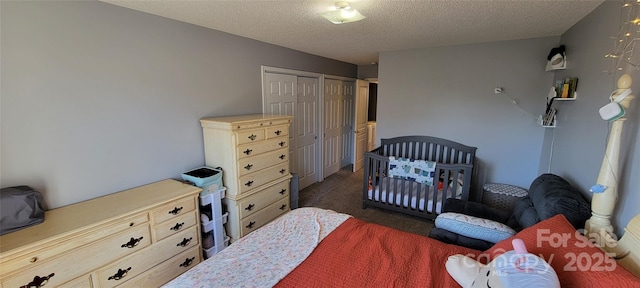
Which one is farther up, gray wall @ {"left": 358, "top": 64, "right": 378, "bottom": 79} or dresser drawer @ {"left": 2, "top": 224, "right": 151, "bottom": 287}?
gray wall @ {"left": 358, "top": 64, "right": 378, "bottom": 79}

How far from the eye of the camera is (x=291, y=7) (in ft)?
6.79

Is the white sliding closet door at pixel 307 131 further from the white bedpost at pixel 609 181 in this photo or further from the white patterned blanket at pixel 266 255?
the white bedpost at pixel 609 181

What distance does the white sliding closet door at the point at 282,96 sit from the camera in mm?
3549

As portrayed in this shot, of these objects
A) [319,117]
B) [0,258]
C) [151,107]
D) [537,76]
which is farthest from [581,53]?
[0,258]

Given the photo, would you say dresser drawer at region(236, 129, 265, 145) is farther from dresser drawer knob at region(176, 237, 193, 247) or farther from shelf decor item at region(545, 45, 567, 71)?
shelf decor item at region(545, 45, 567, 71)

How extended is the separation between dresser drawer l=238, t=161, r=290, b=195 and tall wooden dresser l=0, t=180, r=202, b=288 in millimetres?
521

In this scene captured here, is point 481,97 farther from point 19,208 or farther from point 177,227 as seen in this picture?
point 19,208

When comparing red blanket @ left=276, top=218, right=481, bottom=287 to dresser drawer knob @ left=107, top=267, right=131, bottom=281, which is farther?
dresser drawer knob @ left=107, top=267, right=131, bottom=281

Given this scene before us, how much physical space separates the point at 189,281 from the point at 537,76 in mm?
4095

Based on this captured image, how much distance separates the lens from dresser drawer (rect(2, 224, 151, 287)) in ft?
4.79

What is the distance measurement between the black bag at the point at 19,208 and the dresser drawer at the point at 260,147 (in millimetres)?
1388

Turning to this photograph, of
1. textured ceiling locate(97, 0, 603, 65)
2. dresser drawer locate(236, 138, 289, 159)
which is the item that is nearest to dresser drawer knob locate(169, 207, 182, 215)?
dresser drawer locate(236, 138, 289, 159)

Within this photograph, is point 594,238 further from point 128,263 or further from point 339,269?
point 128,263

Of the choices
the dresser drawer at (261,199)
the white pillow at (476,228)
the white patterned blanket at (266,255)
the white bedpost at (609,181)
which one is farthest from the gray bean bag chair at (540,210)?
the dresser drawer at (261,199)
